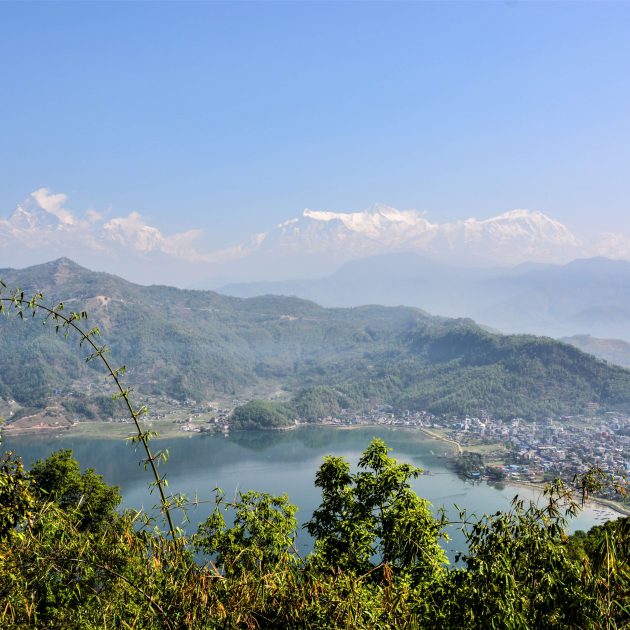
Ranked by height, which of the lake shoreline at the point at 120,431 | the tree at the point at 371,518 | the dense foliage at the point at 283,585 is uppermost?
the dense foliage at the point at 283,585

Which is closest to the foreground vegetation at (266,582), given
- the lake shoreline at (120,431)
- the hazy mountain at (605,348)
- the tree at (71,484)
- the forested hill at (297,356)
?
the tree at (71,484)

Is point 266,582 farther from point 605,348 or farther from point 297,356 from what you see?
point 605,348

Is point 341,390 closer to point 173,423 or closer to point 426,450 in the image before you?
point 173,423

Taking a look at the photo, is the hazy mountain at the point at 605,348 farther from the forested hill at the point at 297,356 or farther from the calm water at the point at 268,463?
the calm water at the point at 268,463

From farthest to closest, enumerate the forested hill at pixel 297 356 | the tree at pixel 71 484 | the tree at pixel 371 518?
the forested hill at pixel 297 356 → the tree at pixel 71 484 → the tree at pixel 371 518

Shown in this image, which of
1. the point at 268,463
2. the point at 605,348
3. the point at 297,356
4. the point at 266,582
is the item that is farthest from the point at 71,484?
the point at 605,348

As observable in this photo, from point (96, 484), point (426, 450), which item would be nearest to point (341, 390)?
point (426, 450)
